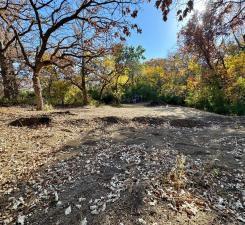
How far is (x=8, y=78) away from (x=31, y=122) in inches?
254

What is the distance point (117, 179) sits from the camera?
410 cm

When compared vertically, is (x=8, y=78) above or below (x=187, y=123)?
above

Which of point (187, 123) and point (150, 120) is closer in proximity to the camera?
point (150, 120)

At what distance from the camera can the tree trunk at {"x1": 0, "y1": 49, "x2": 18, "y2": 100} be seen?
41.7 ft

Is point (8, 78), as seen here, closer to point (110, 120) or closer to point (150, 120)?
point (110, 120)

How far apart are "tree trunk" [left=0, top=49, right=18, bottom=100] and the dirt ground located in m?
6.43

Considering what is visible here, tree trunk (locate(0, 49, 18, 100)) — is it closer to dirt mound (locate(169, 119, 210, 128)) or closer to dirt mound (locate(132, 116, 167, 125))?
dirt mound (locate(132, 116, 167, 125))

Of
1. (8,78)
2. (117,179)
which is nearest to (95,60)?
(8,78)

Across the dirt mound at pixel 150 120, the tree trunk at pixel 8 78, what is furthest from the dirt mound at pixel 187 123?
the tree trunk at pixel 8 78

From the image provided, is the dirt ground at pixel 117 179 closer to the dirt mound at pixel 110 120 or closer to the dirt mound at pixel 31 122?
the dirt mound at pixel 31 122

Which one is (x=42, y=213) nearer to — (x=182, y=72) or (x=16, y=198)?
(x=16, y=198)

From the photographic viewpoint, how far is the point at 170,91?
2550 cm

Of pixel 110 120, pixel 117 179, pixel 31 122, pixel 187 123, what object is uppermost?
pixel 31 122

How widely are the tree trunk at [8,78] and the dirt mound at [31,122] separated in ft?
18.2
